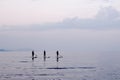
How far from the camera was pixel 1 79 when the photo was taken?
4122 centimetres

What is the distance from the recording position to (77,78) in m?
42.3

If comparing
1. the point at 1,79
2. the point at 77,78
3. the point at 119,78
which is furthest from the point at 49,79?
the point at 119,78

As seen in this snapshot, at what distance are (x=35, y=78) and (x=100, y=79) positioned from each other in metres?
9.33

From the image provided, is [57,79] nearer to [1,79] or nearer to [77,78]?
[77,78]

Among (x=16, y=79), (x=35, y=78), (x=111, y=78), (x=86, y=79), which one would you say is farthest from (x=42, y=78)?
(x=111, y=78)

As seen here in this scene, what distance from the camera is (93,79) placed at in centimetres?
4097

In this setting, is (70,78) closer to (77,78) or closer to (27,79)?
→ (77,78)

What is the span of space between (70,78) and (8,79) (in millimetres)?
8811

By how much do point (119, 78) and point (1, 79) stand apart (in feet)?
54.5

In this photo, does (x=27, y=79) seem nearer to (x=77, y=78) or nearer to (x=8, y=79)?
(x=8, y=79)

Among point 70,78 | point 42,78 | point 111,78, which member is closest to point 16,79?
point 42,78

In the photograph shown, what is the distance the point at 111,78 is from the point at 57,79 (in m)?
7.77

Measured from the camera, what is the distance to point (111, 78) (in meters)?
42.2

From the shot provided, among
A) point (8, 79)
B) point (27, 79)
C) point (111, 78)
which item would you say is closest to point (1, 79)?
point (8, 79)
